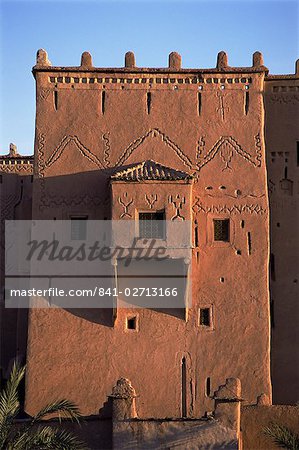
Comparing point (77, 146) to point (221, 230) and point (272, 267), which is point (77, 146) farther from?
point (272, 267)

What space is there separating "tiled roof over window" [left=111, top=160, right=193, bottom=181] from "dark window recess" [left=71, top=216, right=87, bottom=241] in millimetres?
1821

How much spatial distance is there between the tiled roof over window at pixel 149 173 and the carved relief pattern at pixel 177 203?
20.6 inches

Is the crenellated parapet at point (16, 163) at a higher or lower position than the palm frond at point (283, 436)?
higher

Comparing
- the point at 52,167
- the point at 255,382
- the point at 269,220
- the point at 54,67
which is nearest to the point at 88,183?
the point at 52,167

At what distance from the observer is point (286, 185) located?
29.3m

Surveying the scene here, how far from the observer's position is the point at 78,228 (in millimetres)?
27844

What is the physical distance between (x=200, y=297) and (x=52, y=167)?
18.7ft

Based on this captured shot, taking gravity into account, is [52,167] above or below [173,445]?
above

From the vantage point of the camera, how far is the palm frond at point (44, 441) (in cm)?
2102

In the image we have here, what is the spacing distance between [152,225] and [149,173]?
4.88 feet

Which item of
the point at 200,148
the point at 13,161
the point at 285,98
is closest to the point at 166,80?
the point at 200,148

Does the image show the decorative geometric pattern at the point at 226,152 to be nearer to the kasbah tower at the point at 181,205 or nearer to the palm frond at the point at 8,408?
the kasbah tower at the point at 181,205

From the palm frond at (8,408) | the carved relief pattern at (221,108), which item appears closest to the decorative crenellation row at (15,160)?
Answer: the carved relief pattern at (221,108)

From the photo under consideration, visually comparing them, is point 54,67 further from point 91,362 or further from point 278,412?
point 278,412
